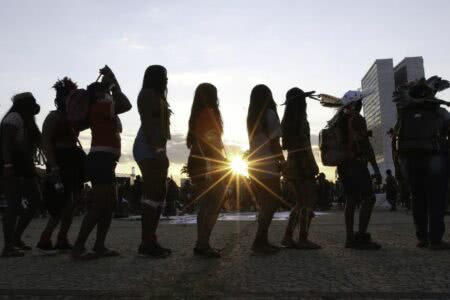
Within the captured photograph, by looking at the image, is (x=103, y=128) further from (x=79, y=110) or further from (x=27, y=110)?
(x=27, y=110)

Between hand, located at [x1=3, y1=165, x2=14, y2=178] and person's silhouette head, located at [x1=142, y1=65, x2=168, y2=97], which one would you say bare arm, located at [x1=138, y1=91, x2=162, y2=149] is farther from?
hand, located at [x1=3, y1=165, x2=14, y2=178]

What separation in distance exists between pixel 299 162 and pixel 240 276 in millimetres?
2374

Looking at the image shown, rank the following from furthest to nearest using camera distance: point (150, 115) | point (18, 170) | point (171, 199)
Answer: point (171, 199) → point (18, 170) → point (150, 115)

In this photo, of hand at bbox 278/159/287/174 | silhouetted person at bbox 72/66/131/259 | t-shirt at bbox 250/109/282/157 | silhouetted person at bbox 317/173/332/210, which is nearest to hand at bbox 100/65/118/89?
silhouetted person at bbox 72/66/131/259

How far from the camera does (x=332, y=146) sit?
18.6ft

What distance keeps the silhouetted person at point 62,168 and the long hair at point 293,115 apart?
2.31 m

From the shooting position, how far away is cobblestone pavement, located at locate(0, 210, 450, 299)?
9.44ft

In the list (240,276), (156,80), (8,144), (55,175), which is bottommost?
(240,276)

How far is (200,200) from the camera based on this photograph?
495cm

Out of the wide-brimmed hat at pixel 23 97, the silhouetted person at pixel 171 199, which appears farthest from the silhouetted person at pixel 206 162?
the silhouetted person at pixel 171 199

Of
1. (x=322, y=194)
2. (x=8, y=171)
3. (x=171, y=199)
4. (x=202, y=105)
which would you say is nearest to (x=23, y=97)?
(x=8, y=171)

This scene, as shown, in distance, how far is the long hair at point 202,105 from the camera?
5.00 meters

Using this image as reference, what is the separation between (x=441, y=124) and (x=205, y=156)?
2.69 metres

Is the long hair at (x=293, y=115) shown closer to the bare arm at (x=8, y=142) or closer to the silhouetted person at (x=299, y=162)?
the silhouetted person at (x=299, y=162)
